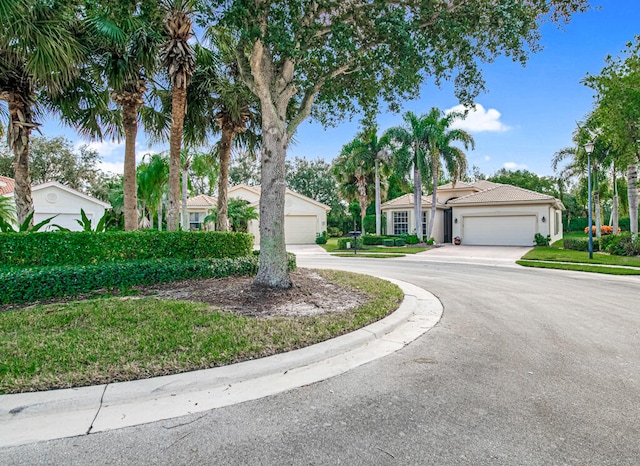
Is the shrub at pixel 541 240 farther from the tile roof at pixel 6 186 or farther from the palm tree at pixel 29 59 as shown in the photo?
the tile roof at pixel 6 186

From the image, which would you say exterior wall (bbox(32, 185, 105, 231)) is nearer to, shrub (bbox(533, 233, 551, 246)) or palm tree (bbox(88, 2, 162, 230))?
palm tree (bbox(88, 2, 162, 230))

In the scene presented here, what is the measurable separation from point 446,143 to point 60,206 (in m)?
22.6

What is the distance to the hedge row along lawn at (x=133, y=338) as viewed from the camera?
3.26 metres

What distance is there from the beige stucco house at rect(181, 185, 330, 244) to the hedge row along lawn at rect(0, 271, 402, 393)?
902 inches

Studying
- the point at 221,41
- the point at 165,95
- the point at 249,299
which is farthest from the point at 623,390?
the point at 165,95

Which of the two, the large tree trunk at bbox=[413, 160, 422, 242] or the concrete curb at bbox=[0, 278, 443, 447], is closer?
the concrete curb at bbox=[0, 278, 443, 447]

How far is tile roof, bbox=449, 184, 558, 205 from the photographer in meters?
21.6

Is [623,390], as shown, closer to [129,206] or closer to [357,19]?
[357,19]

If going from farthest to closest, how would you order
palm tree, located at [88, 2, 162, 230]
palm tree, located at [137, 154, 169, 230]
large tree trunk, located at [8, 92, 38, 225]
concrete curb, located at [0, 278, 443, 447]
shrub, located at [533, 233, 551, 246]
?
shrub, located at [533, 233, 551, 246], palm tree, located at [137, 154, 169, 230], large tree trunk, located at [8, 92, 38, 225], palm tree, located at [88, 2, 162, 230], concrete curb, located at [0, 278, 443, 447]

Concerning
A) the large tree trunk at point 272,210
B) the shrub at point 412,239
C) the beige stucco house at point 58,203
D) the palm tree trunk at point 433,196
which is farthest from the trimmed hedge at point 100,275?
the palm tree trunk at point 433,196

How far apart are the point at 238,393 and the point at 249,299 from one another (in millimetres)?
3084

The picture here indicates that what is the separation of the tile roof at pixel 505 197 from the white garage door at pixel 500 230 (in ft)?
3.67

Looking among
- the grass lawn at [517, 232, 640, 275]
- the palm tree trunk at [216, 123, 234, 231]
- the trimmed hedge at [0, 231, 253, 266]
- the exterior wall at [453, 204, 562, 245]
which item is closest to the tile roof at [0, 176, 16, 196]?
the palm tree trunk at [216, 123, 234, 231]

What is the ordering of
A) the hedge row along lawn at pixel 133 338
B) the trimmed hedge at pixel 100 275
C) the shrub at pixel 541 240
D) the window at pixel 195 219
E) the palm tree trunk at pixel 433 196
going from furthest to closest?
the window at pixel 195 219 < the palm tree trunk at pixel 433 196 < the shrub at pixel 541 240 < the trimmed hedge at pixel 100 275 < the hedge row along lawn at pixel 133 338
